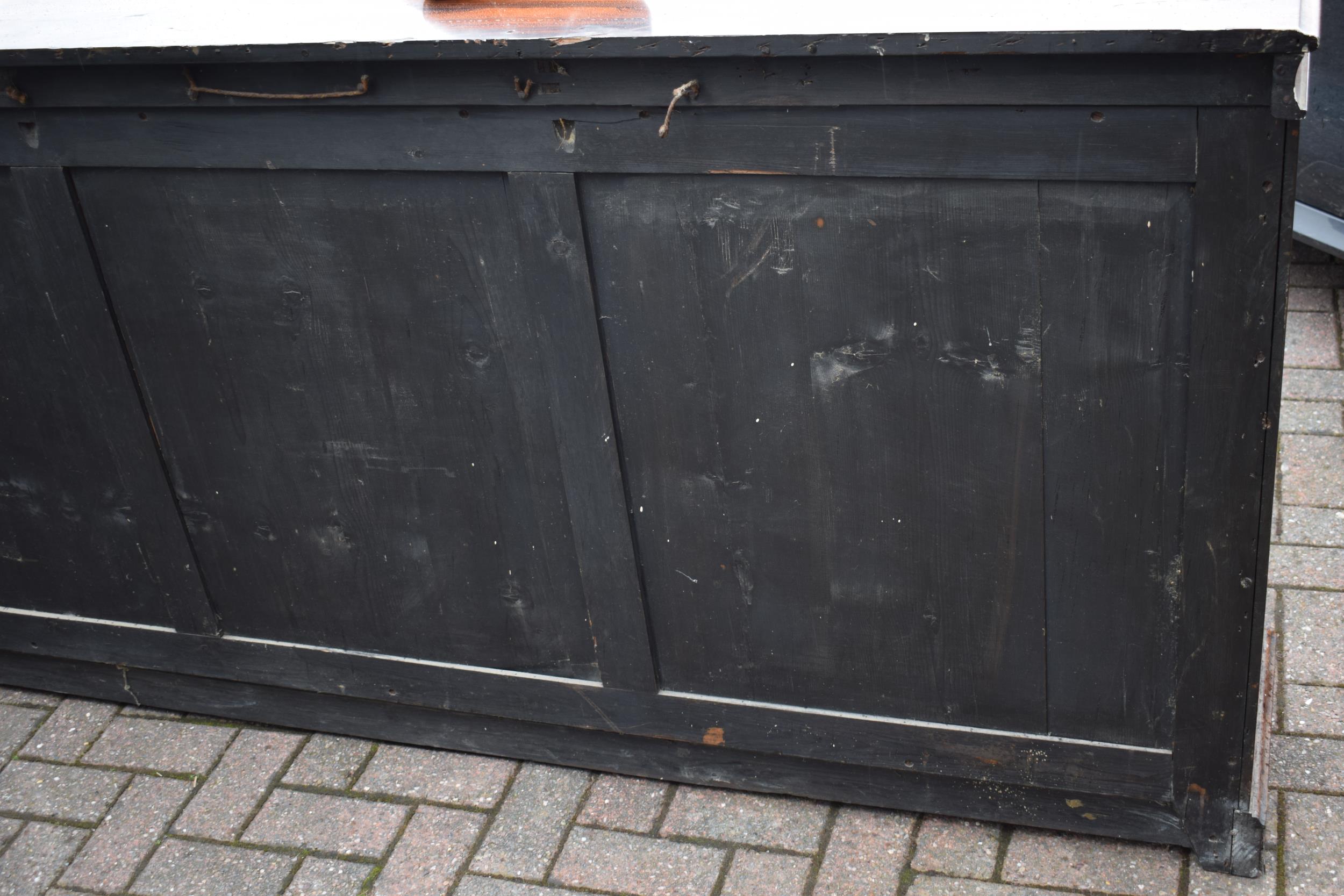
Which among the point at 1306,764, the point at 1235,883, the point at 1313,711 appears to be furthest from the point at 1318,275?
the point at 1235,883

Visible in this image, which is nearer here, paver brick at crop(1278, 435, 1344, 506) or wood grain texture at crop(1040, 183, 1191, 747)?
wood grain texture at crop(1040, 183, 1191, 747)

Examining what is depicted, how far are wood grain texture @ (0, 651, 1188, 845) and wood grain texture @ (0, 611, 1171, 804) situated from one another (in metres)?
0.04

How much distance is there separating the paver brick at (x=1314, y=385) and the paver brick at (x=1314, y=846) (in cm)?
170

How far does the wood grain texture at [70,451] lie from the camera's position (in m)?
2.61

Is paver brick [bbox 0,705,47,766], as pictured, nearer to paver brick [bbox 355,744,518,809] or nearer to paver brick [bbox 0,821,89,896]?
paver brick [bbox 0,821,89,896]

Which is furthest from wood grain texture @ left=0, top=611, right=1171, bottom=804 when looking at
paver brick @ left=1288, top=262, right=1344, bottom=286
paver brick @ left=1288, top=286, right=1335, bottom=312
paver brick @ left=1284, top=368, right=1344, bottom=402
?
paver brick @ left=1288, top=262, right=1344, bottom=286

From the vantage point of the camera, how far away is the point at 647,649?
2.65 metres

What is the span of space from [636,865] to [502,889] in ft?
0.91

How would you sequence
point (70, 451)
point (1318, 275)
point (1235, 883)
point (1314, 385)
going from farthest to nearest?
point (1318, 275)
point (1314, 385)
point (70, 451)
point (1235, 883)

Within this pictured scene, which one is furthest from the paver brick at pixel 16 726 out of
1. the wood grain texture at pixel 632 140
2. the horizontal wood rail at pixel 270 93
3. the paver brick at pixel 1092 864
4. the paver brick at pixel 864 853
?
the paver brick at pixel 1092 864

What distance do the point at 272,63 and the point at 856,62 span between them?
3.35 ft

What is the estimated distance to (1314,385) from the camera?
3.94m

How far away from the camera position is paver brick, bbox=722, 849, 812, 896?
251cm

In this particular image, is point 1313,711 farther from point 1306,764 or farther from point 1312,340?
point 1312,340
